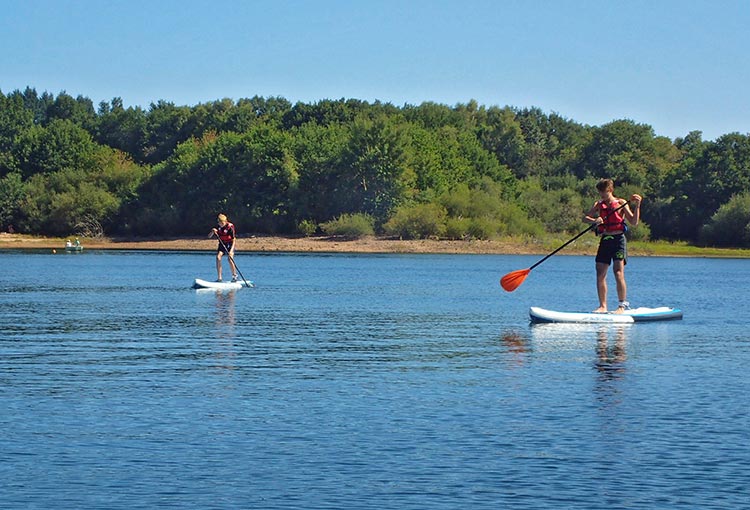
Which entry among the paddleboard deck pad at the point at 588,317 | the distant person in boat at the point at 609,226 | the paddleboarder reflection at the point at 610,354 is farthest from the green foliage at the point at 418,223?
the paddleboarder reflection at the point at 610,354

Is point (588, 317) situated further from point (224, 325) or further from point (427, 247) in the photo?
point (427, 247)

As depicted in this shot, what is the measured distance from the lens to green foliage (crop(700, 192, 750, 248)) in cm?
9731

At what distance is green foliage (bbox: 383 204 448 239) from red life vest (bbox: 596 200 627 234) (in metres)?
71.1

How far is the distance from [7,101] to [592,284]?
14570 cm

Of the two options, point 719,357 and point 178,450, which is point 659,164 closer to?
point 719,357

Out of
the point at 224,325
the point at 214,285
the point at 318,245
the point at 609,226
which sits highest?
the point at 609,226

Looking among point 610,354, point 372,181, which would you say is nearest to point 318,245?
point 372,181

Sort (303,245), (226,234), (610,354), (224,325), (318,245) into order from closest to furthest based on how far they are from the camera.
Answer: (610,354), (224,325), (226,234), (318,245), (303,245)

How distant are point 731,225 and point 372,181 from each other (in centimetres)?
2931

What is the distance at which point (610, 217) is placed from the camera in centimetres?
2616

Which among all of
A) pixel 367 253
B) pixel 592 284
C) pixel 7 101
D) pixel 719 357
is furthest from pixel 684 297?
pixel 7 101

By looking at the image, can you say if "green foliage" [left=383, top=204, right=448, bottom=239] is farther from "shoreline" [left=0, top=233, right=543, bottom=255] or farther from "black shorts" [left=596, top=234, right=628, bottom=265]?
"black shorts" [left=596, top=234, right=628, bottom=265]

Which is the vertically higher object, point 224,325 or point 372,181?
point 372,181

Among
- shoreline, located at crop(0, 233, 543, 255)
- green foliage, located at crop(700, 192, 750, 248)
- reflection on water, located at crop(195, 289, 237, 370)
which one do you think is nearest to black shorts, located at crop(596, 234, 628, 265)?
reflection on water, located at crop(195, 289, 237, 370)
